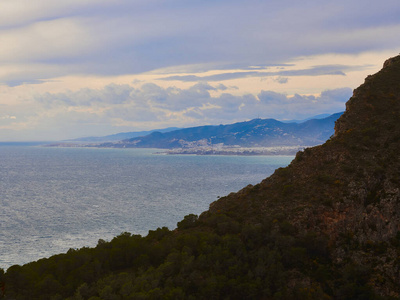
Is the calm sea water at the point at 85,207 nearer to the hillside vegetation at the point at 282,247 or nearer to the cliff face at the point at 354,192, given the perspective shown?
the hillside vegetation at the point at 282,247

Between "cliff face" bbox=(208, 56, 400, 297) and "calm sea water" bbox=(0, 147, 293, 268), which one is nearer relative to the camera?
"cliff face" bbox=(208, 56, 400, 297)

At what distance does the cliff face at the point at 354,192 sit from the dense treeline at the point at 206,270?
1.81m

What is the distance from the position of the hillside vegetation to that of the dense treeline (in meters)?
0.09

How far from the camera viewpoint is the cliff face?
3391cm

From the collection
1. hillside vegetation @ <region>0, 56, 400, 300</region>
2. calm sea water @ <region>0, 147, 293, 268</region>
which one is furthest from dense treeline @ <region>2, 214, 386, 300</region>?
calm sea water @ <region>0, 147, 293, 268</region>

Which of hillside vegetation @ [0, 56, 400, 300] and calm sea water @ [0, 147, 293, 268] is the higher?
hillside vegetation @ [0, 56, 400, 300]

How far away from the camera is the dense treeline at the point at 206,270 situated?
2967 centimetres

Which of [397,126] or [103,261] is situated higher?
[397,126]

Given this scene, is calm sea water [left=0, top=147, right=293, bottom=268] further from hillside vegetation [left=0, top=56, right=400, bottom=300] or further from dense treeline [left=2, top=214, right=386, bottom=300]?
hillside vegetation [left=0, top=56, right=400, bottom=300]

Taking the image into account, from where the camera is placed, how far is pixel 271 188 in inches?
1746

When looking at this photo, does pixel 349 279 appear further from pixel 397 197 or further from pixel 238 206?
pixel 238 206

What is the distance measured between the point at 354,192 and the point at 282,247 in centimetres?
1079

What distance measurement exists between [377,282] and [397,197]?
10.3 metres

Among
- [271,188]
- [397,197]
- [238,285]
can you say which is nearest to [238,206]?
[271,188]
